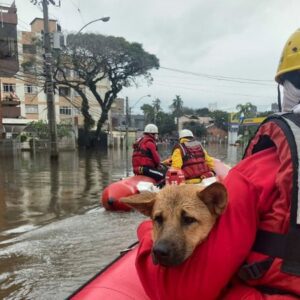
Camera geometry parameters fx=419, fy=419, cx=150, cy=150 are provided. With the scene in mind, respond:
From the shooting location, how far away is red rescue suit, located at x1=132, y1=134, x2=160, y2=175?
33.0 feet

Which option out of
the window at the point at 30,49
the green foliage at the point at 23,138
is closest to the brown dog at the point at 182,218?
the green foliage at the point at 23,138

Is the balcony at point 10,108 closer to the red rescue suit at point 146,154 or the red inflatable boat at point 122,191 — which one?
the red rescue suit at point 146,154

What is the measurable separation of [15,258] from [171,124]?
8246cm

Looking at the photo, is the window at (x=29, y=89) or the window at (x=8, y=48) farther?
the window at (x=29, y=89)

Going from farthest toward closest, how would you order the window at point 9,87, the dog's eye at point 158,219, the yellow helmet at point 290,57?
1. the window at point 9,87
2. the yellow helmet at point 290,57
3. the dog's eye at point 158,219

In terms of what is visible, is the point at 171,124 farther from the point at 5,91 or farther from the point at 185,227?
the point at 185,227

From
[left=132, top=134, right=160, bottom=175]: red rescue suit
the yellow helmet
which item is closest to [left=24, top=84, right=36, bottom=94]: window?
[left=132, top=134, right=160, bottom=175]: red rescue suit

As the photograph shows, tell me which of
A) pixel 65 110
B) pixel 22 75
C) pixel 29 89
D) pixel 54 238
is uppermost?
pixel 29 89

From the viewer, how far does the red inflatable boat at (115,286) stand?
→ 208 cm

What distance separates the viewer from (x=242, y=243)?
1465 mm

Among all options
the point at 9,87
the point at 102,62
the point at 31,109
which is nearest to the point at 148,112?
the point at 31,109

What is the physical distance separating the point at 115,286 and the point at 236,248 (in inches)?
37.3

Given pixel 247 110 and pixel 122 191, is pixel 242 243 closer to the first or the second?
pixel 122 191

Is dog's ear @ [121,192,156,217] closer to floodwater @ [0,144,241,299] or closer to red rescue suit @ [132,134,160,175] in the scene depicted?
floodwater @ [0,144,241,299]
